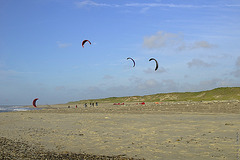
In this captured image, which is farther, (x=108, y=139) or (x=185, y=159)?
A: (x=108, y=139)

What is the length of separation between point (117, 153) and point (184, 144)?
3078mm

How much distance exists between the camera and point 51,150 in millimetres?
10500

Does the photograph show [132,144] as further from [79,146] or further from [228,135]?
[228,135]

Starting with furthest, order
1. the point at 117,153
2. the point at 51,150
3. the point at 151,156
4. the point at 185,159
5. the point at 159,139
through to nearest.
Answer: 1. the point at 159,139
2. the point at 51,150
3. the point at 117,153
4. the point at 151,156
5. the point at 185,159

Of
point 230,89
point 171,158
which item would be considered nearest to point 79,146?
point 171,158

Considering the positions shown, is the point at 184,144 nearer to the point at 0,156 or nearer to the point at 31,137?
the point at 0,156

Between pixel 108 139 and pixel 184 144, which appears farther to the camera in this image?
pixel 108 139

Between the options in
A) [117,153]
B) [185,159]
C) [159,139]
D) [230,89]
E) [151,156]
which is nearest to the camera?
[185,159]

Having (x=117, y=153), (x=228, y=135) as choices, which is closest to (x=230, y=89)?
(x=228, y=135)

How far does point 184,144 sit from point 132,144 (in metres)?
2.28

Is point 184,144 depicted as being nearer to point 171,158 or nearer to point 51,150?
point 171,158

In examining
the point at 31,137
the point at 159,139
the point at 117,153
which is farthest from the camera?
the point at 31,137

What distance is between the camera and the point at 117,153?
9711 mm

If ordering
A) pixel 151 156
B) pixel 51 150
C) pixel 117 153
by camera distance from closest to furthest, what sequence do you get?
pixel 151 156 < pixel 117 153 < pixel 51 150
